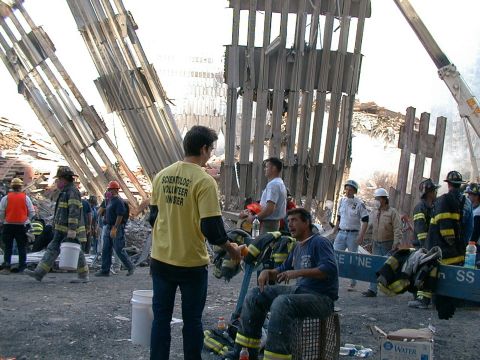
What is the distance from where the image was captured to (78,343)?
6.68m

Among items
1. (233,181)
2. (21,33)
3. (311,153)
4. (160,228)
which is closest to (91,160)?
(21,33)

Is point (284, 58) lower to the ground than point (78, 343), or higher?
higher

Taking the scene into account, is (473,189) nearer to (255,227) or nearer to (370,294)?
(370,294)

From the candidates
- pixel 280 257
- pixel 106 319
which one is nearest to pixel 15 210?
pixel 106 319

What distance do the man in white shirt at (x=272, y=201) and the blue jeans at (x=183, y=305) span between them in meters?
2.74

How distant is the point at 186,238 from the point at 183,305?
508 mm

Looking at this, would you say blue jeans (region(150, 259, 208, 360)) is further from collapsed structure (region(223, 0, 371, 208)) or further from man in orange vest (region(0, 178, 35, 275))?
collapsed structure (region(223, 0, 371, 208))

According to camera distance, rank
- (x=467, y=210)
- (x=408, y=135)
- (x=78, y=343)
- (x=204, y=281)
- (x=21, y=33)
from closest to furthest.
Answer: (x=204, y=281)
(x=78, y=343)
(x=467, y=210)
(x=408, y=135)
(x=21, y=33)

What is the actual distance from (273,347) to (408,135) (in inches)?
370

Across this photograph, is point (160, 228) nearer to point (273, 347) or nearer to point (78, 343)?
point (273, 347)

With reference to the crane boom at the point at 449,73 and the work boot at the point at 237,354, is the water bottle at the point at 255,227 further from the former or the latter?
the crane boom at the point at 449,73

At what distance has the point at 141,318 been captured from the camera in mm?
6062

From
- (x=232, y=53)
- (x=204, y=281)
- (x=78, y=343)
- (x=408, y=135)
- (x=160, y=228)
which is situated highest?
(x=232, y=53)

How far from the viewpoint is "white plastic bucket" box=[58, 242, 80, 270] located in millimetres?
10586
